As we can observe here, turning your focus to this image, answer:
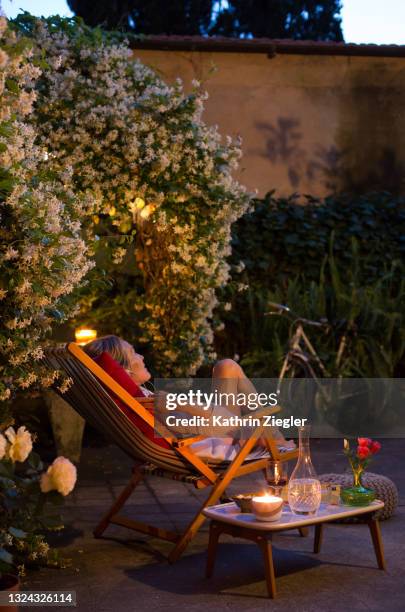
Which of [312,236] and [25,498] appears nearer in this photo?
[25,498]

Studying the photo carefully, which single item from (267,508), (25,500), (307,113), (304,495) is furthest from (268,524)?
(307,113)

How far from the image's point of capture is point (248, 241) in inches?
378

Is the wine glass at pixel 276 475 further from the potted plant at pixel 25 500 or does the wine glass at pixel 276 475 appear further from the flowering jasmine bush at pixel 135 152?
the flowering jasmine bush at pixel 135 152

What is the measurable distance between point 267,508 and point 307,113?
25.1ft

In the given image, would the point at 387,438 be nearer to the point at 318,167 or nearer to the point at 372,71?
the point at 318,167

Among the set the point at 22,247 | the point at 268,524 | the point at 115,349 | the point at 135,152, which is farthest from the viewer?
the point at 135,152

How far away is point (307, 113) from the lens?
1112 cm

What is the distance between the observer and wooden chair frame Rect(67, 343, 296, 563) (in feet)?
15.1

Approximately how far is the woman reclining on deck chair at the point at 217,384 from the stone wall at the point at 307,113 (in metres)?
6.01

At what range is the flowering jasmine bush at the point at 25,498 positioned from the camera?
388 centimetres

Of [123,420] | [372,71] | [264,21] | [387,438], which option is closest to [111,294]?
[387,438]

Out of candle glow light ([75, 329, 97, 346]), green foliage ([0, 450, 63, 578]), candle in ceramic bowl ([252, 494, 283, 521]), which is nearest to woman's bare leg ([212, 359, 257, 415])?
candle in ceramic bowl ([252, 494, 283, 521])

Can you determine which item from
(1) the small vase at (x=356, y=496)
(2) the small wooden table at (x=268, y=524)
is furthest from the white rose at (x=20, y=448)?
(1) the small vase at (x=356, y=496)

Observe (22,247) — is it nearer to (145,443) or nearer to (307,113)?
(145,443)
